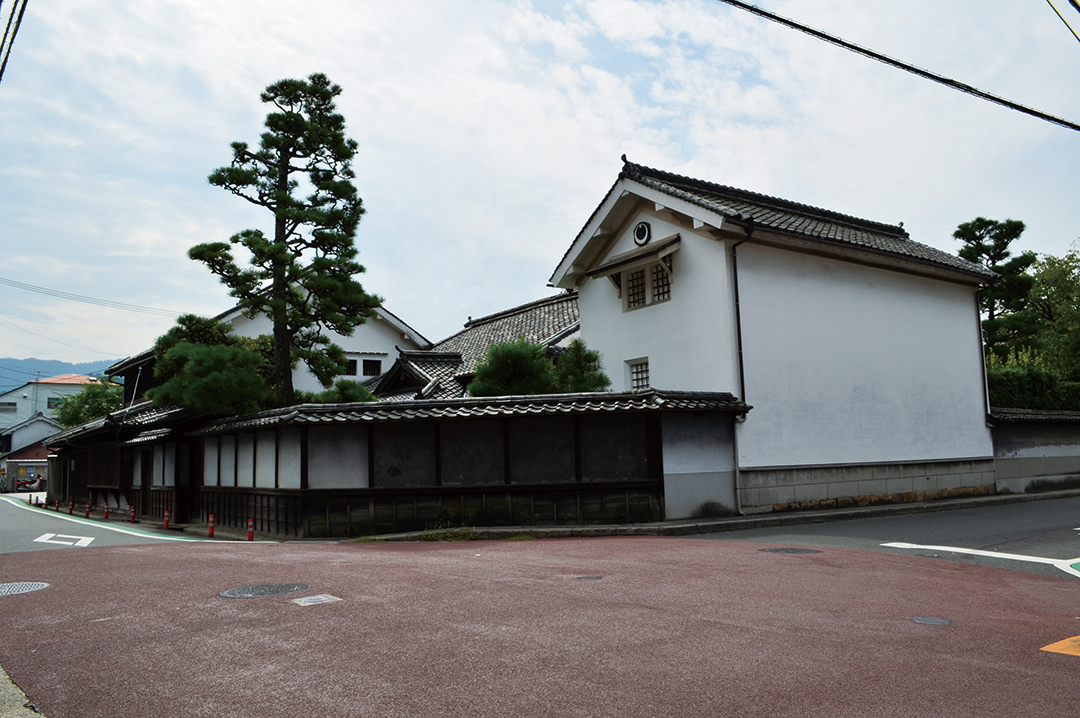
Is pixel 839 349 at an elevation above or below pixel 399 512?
above

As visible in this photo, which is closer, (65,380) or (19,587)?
(19,587)

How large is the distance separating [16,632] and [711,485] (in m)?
13.1

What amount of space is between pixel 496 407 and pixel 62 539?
1170 centimetres

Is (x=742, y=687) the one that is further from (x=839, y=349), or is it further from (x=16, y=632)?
(x=839, y=349)

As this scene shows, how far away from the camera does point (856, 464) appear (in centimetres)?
1872

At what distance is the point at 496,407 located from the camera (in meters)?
15.6

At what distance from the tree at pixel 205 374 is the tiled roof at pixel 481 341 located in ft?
20.3

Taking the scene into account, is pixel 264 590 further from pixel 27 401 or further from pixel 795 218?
pixel 27 401

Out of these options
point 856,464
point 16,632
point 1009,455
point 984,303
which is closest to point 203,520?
point 16,632

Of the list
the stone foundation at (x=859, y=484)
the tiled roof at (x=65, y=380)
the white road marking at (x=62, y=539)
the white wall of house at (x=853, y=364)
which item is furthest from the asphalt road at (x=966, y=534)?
the tiled roof at (x=65, y=380)

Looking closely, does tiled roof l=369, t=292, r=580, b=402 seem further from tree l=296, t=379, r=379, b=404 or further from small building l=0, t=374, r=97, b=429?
small building l=0, t=374, r=97, b=429

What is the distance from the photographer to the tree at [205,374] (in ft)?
63.2

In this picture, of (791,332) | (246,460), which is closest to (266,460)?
(246,460)

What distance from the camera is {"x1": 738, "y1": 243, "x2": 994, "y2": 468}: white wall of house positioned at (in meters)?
17.7
